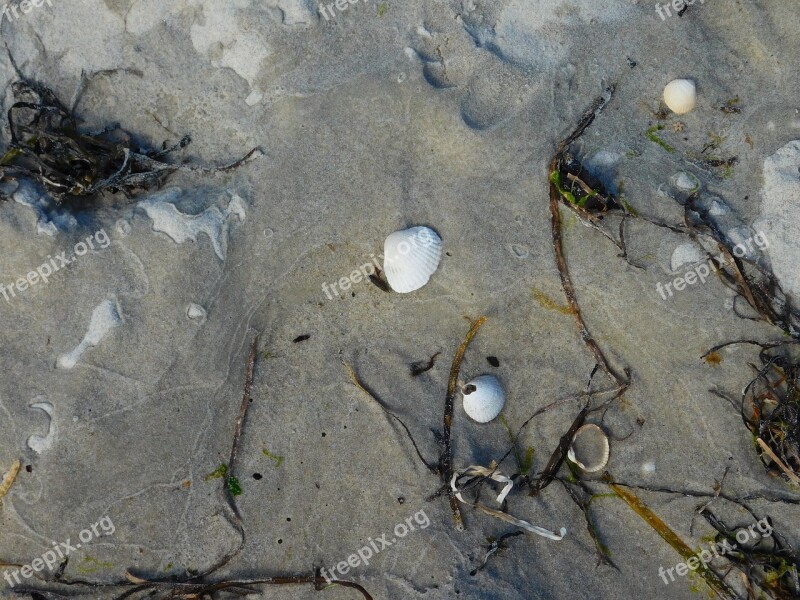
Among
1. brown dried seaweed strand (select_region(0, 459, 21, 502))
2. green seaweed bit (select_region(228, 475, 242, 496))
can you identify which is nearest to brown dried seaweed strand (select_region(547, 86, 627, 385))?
green seaweed bit (select_region(228, 475, 242, 496))

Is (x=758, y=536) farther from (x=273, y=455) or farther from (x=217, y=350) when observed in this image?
(x=217, y=350)

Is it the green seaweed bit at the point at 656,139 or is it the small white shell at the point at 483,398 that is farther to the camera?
the green seaweed bit at the point at 656,139

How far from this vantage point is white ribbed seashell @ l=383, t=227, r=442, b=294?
10.5 ft

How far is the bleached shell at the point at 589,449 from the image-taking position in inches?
131

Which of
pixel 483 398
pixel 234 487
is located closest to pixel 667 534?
pixel 483 398

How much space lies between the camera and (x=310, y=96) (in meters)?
3.38

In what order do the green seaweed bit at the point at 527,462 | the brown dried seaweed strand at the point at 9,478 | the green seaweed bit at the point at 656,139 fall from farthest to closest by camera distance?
1. the green seaweed bit at the point at 656,139
2. the green seaweed bit at the point at 527,462
3. the brown dried seaweed strand at the point at 9,478

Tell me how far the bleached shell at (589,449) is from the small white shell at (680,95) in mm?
2007

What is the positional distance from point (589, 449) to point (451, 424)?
83 centimetres

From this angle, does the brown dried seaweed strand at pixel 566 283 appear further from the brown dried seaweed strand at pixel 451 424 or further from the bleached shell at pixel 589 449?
the brown dried seaweed strand at pixel 451 424

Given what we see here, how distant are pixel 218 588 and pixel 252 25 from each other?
10.7ft

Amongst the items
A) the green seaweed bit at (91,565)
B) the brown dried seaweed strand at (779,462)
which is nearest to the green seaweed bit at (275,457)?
the green seaweed bit at (91,565)

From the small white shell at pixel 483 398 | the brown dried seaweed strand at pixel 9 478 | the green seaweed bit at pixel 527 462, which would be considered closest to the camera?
the brown dried seaweed strand at pixel 9 478

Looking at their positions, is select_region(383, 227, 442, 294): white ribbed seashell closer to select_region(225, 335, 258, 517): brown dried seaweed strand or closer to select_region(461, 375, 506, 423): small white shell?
select_region(461, 375, 506, 423): small white shell
